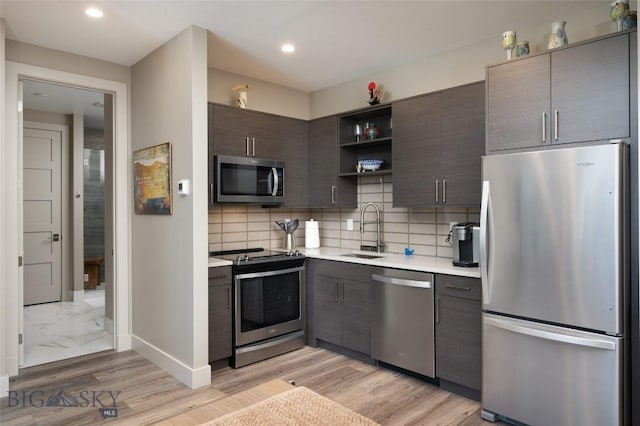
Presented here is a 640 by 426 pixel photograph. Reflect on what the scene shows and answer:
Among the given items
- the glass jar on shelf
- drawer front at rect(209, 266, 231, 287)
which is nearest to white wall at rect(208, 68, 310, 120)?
the glass jar on shelf

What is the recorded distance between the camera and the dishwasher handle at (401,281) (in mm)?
3039

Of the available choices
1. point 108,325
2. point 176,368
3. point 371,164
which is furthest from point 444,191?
point 108,325

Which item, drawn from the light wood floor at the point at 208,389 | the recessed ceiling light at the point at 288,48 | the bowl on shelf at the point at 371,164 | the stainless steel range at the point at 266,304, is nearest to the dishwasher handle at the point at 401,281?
the light wood floor at the point at 208,389

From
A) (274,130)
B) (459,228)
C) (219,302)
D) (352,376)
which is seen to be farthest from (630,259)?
(274,130)

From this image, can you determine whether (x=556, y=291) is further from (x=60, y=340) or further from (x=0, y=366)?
(x=60, y=340)

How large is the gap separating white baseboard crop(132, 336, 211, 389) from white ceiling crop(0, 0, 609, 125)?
8.29 ft

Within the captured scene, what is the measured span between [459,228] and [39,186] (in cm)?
561

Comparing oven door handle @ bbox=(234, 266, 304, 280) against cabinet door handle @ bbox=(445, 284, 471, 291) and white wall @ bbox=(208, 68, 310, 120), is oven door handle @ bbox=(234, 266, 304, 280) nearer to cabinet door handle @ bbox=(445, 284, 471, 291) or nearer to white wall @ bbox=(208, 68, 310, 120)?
cabinet door handle @ bbox=(445, 284, 471, 291)

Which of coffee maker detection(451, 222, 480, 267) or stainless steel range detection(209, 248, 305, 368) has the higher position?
coffee maker detection(451, 222, 480, 267)

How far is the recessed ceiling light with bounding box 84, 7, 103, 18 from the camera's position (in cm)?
275

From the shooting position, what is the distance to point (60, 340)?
4168 mm

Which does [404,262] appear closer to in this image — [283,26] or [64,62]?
[283,26]

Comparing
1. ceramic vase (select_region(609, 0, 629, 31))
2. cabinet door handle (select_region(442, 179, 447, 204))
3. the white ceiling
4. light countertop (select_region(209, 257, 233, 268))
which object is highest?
the white ceiling

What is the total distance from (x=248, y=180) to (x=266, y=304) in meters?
1.13
